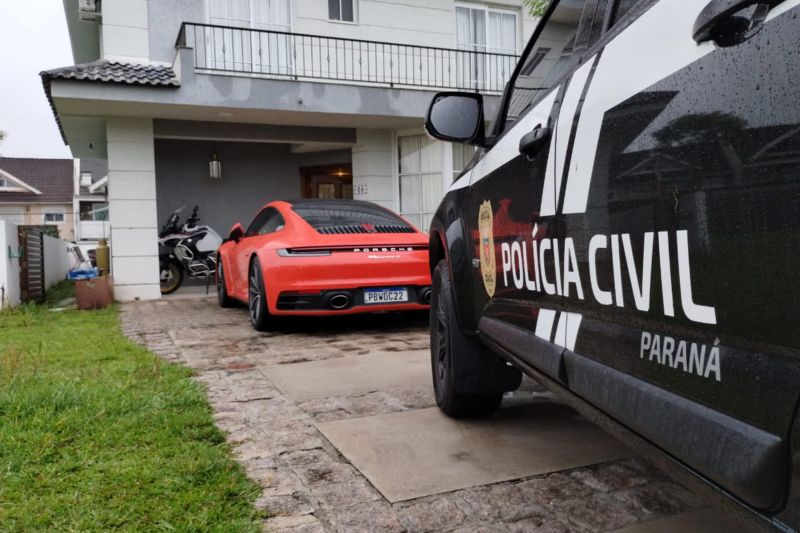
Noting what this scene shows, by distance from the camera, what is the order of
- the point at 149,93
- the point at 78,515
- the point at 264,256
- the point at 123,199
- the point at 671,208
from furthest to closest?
1. the point at 123,199
2. the point at 149,93
3. the point at 264,256
4. the point at 78,515
5. the point at 671,208

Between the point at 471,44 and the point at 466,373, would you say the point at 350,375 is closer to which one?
the point at 466,373

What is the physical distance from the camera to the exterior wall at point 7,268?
8422 mm

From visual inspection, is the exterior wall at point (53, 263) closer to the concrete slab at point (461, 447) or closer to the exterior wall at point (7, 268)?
the exterior wall at point (7, 268)

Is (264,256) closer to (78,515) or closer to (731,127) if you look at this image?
(78,515)

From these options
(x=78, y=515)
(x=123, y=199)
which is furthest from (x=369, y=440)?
(x=123, y=199)

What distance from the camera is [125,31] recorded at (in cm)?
1072

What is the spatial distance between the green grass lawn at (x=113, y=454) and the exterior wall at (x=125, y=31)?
7.50m

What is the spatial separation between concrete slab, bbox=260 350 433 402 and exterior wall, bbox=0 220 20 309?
5611mm

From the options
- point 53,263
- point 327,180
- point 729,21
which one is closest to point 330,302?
point 729,21

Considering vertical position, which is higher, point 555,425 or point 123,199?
point 123,199

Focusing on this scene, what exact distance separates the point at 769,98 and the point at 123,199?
10926 mm

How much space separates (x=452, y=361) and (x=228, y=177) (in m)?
11.1

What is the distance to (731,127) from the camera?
3.47 ft

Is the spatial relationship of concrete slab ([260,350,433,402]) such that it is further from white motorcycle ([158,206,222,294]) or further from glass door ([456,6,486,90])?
glass door ([456,6,486,90])
